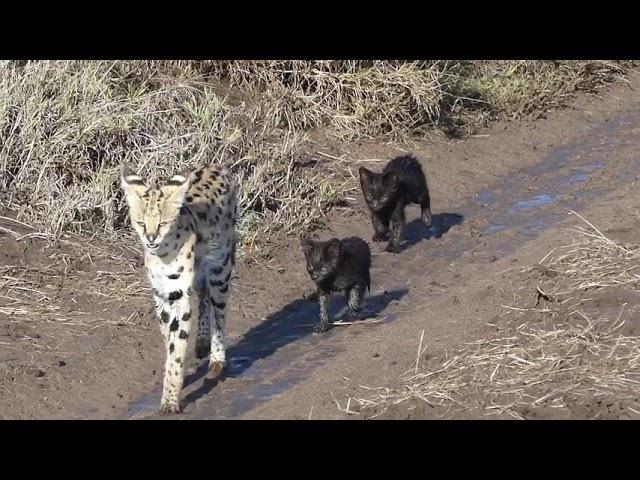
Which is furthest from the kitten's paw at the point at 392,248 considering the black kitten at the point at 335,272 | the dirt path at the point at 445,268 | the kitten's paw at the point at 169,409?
the kitten's paw at the point at 169,409

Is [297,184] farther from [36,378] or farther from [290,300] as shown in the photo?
[36,378]

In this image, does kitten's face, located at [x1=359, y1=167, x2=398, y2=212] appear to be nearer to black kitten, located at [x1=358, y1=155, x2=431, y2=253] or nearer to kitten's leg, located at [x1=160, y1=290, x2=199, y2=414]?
black kitten, located at [x1=358, y1=155, x2=431, y2=253]

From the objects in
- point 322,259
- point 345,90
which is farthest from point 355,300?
point 345,90

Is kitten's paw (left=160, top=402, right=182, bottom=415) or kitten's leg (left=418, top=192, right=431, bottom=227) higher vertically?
kitten's leg (left=418, top=192, right=431, bottom=227)

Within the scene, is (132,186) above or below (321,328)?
above

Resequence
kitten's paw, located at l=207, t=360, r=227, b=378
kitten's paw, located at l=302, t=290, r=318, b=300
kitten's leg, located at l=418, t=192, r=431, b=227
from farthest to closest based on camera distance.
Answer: kitten's leg, located at l=418, t=192, r=431, b=227
kitten's paw, located at l=302, t=290, r=318, b=300
kitten's paw, located at l=207, t=360, r=227, b=378

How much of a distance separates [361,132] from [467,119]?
2.08 meters

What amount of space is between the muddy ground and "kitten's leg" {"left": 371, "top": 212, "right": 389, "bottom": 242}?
31 cm

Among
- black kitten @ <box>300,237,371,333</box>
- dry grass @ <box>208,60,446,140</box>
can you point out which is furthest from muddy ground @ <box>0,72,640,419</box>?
dry grass @ <box>208,60,446,140</box>

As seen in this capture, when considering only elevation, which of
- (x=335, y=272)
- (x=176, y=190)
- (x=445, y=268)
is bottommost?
(x=445, y=268)

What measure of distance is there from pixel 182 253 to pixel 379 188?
12.9 feet

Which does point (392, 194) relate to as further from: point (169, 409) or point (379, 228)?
point (169, 409)

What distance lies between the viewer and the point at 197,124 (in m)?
14.0

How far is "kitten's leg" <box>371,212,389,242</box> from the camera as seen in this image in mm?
13383
